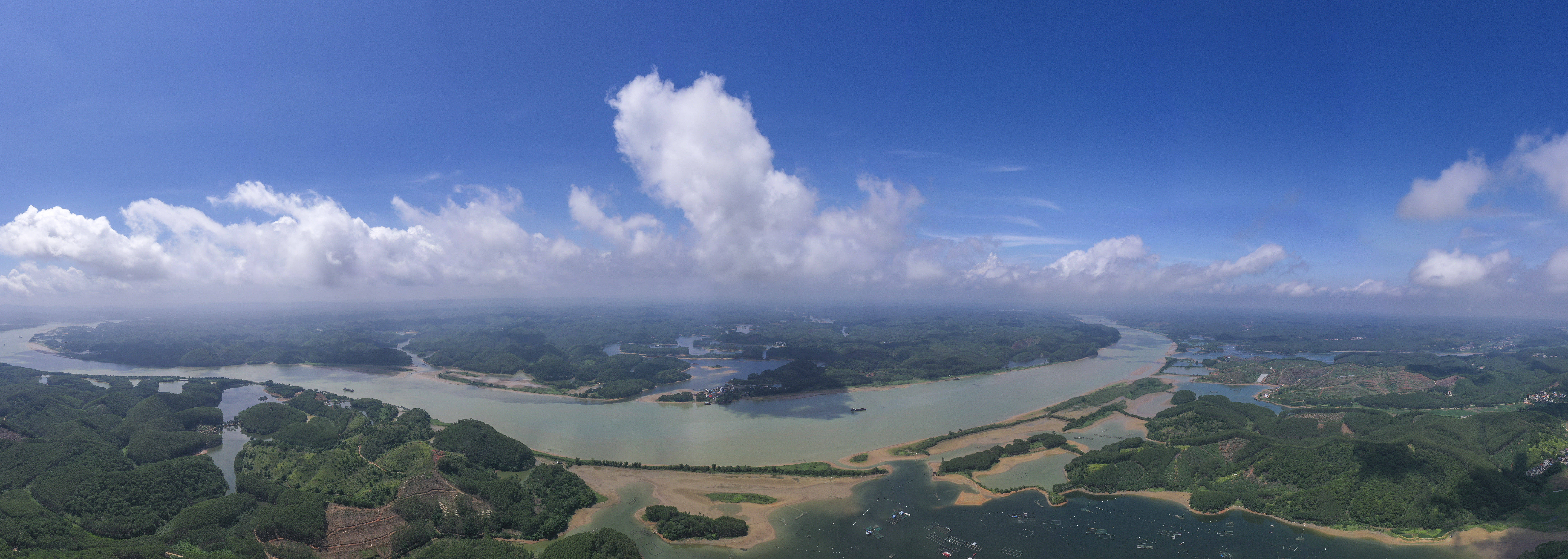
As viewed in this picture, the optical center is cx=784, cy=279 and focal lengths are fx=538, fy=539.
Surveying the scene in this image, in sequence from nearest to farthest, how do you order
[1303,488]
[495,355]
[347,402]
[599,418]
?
1. [1303,488]
2. [599,418]
3. [347,402]
4. [495,355]

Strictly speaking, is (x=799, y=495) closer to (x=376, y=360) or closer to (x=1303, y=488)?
(x=1303, y=488)

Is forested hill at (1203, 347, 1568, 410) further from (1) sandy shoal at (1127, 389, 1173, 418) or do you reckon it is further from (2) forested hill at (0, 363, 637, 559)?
(2) forested hill at (0, 363, 637, 559)

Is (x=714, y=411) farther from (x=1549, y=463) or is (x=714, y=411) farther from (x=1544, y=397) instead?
(x=1544, y=397)

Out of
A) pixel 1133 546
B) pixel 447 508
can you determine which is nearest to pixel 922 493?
pixel 1133 546

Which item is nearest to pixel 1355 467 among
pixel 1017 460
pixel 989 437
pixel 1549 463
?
pixel 1549 463

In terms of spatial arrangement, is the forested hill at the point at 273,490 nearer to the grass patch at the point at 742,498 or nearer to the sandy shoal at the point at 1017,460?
the grass patch at the point at 742,498

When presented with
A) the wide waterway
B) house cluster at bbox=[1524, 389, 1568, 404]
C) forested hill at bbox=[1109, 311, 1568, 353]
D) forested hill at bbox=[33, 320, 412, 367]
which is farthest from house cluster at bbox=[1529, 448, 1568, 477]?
forested hill at bbox=[33, 320, 412, 367]
